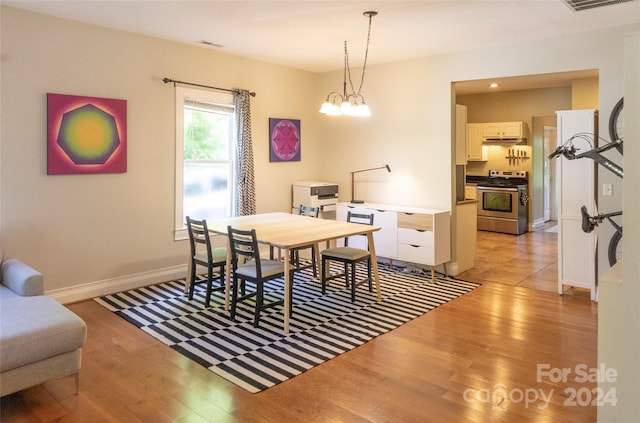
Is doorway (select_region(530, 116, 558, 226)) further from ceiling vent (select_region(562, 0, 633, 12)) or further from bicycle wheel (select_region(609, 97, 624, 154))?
ceiling vent (select_region(562, 0, 633, 12))

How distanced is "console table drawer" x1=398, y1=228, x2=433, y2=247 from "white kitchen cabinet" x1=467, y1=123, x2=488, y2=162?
4483mm

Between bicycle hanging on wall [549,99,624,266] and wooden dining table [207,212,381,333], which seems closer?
wooden dining table [207,212,381,333]

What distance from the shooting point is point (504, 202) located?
8.55 m

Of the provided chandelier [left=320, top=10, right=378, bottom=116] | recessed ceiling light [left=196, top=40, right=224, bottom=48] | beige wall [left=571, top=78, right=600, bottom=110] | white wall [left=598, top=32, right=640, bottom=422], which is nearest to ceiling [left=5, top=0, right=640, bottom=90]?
recessed ceiling light [left=196, top=40, right=224, bottom=48]

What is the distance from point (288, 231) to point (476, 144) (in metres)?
6.11

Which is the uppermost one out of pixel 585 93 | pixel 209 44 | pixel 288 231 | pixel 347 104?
pixel 209 44

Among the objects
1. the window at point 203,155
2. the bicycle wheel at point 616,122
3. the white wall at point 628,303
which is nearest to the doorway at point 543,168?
the bicycle wheel at point 616,122

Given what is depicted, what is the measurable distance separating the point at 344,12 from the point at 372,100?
7.42 ft

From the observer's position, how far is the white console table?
5156 mm

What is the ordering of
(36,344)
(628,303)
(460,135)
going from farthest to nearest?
(460,135), (36,344), (628,303)

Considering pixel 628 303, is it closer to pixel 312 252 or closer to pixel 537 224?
pixel 312 252

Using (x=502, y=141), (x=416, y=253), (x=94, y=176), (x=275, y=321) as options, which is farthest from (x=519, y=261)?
(x=94, y=176)

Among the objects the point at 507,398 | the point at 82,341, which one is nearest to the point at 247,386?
the point at 82,341

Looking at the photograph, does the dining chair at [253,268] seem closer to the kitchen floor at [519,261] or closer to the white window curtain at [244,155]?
the white window curtain at [244,155]
